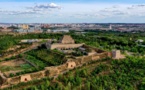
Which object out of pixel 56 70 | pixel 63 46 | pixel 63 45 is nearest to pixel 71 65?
pixel 56 70

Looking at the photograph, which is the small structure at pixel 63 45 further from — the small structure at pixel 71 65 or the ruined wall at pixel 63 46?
the small structure at pixel 71 65

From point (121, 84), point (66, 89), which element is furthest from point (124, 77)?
point (66, 89)

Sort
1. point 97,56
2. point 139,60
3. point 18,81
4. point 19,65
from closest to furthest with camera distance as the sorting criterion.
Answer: point 18,81 < point 139,60 < point 97,56 < point 19,65

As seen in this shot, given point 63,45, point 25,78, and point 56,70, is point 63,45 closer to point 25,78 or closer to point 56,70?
point 56,70

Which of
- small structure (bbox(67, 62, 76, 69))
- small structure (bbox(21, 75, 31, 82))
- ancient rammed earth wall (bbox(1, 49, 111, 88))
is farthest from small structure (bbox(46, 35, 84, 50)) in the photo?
small structure (bbox(21, 75, 31, 82))

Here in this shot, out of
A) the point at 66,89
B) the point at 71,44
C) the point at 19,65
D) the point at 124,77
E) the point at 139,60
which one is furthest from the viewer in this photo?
the point at 71,44

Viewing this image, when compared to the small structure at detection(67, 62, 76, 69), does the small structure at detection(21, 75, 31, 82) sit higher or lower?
lower

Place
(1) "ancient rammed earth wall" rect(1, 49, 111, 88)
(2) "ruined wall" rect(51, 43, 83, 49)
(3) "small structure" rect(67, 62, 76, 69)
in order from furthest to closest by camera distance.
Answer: (2) "ruined wall" rect(51, 43, 83, 49) < (3) "small structure" rect(67, 62, 76, 69) < (1) "ancient rammed earth wall" rect(1, 49, 111, 88)

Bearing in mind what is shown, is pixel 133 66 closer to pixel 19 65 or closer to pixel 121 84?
pixel 121 84

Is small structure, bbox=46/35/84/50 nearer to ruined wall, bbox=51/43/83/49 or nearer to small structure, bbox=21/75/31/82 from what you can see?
ruined wall, bbox=51/43/83/49
